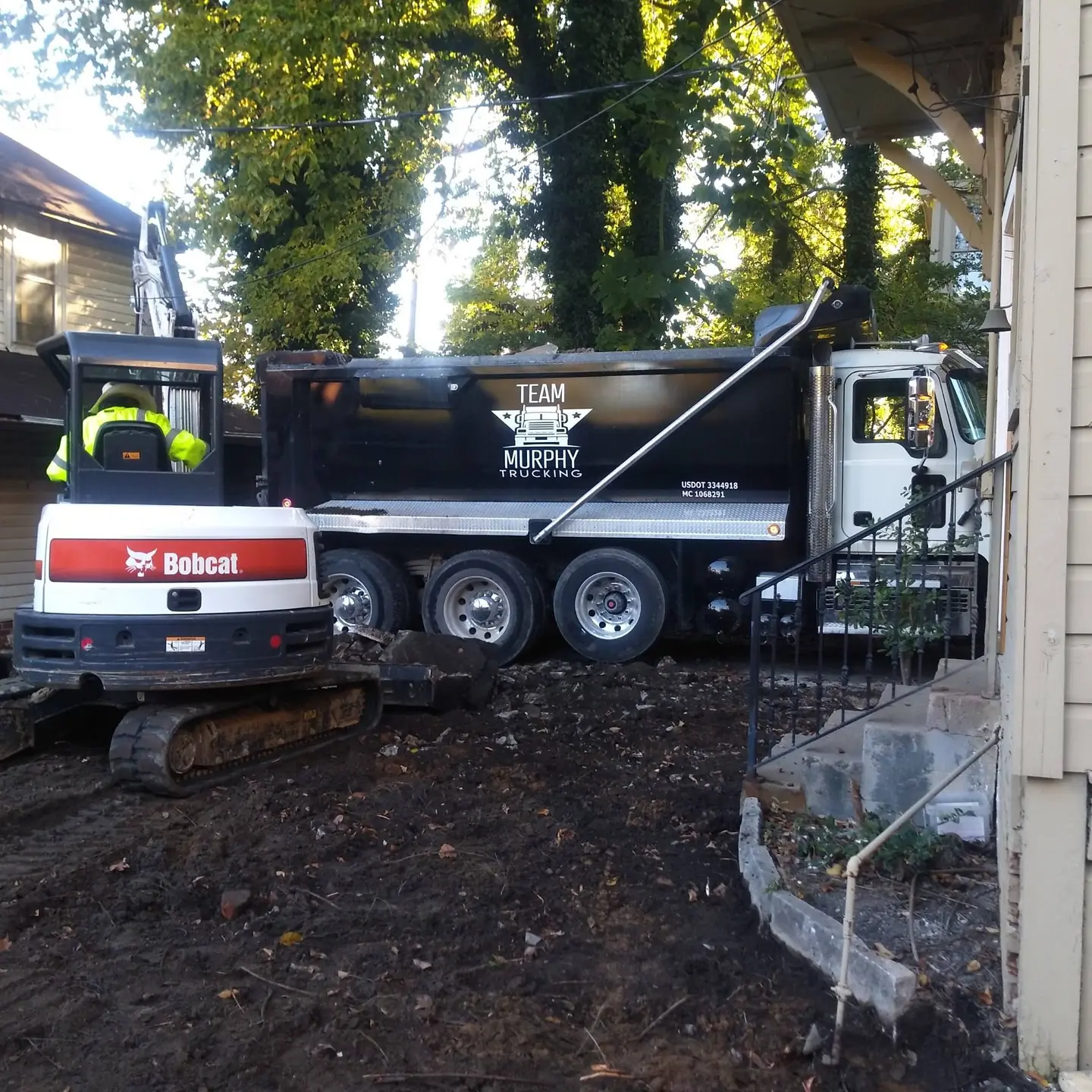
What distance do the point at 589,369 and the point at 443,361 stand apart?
63.7 inches

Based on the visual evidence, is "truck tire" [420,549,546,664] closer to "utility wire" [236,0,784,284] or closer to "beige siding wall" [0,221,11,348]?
"utility wire" [236,0,784,284]

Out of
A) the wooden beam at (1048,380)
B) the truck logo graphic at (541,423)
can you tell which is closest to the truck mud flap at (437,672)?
the truck logo graphic at (541,423)

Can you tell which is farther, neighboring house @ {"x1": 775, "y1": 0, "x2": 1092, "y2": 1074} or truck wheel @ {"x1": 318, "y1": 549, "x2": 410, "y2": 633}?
truck wheel @ {"x1": 318, "y1": 549, "x2": 410, "y2": 633}

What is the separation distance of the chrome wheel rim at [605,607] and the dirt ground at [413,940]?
11.9ft

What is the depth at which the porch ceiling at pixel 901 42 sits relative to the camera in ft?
22.6

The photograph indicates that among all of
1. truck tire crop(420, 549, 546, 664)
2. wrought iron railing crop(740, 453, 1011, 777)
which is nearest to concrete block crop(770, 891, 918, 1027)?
wrought iron railing crop(740, 453, 1011, 777)

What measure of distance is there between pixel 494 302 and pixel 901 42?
23522 millimetres

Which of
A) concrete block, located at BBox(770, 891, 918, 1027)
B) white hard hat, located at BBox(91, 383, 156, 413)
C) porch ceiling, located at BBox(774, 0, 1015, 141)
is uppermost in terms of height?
porch ceiling, located at BBox(774, 0, 1015, 141)

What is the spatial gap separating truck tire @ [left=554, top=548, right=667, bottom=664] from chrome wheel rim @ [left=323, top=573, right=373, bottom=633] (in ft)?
7.00

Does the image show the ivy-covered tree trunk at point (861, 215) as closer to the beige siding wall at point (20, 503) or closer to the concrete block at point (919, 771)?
the beige siding wall at point (20, 503)

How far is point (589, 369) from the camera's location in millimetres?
11266

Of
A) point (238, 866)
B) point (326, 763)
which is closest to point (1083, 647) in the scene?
point (238, 866)

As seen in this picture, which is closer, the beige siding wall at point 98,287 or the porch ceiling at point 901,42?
the porch ceiling at point 901,42

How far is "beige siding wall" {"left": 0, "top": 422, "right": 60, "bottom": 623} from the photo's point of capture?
48.4ft
